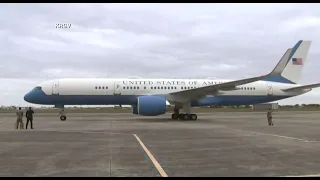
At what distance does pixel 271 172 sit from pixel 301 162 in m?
1.68

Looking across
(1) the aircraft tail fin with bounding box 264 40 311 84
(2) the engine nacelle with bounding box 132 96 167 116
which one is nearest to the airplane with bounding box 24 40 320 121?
(2) the engine nacelle with bounding box 132 96 167 116

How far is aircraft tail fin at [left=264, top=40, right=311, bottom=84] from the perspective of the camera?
3516cm

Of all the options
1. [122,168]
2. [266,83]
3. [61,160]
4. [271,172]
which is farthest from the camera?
[266,83]

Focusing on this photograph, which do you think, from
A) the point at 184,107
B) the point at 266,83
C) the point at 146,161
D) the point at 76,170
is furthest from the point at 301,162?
the point at 266,83

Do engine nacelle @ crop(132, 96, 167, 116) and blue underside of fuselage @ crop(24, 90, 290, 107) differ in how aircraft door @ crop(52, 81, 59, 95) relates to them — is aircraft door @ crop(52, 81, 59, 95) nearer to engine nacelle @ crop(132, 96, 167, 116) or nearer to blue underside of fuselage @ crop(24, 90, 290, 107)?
blue underside of fuselage @ crop(24, 90, 290, 107)

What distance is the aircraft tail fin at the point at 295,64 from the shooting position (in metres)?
35.2

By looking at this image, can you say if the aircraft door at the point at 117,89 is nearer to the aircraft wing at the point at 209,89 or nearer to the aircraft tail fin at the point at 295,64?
the aircraft wing at the point at 209,89

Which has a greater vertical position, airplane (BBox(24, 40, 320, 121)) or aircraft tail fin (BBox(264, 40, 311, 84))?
aircraft tail fin (BBox(264, 40, 311, 84))

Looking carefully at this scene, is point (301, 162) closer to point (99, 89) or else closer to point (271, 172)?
point (271, 172)

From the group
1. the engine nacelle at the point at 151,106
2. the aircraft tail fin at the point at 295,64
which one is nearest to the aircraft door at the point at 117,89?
the engine nacelle at the point at 151,106

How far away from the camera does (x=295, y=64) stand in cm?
3531

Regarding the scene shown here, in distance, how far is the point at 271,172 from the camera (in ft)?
23.8

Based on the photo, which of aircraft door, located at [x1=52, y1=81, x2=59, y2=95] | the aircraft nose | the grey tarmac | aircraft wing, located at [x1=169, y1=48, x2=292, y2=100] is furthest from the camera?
the aircraft nose

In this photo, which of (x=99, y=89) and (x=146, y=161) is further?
(x=99, y=89)
